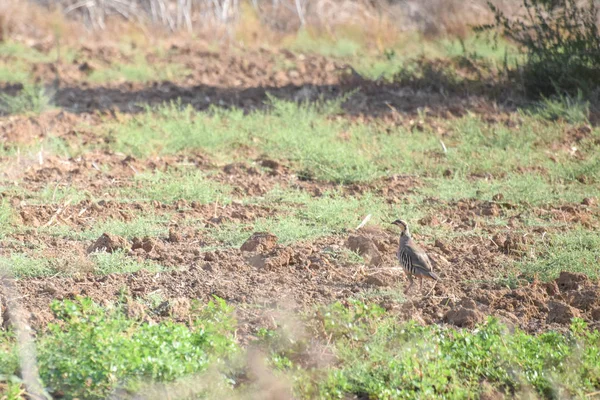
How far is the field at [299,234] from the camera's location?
409 cm

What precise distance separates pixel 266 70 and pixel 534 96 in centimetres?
425

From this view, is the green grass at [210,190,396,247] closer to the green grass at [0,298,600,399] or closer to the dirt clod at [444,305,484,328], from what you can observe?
the dirt clod at [444,305,484,328]

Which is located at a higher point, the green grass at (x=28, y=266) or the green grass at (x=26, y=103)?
the green grass at (x=28, y=266)

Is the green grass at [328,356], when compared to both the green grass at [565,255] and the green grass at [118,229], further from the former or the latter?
the green grass at [118,229]

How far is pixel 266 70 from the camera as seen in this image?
13.5 metres

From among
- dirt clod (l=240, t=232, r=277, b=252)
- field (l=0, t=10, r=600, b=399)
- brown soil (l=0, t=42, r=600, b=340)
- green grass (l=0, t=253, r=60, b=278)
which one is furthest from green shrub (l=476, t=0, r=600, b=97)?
green grass (l=0, t=253, r=60, b=278)

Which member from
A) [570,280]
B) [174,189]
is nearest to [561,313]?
[570,280]

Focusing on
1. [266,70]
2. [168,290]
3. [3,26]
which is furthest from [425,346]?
[3,26]

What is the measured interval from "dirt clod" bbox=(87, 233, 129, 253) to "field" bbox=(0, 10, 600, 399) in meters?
0.01

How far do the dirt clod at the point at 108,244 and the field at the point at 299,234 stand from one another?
1 centimetres

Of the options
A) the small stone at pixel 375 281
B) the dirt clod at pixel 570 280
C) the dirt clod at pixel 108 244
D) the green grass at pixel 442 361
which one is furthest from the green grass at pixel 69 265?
the dirt clod at pixel 570 280

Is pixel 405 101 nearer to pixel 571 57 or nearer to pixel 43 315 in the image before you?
pixel 571 57

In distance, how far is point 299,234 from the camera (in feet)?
Result: 21.0

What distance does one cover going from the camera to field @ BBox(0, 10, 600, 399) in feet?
13.4
